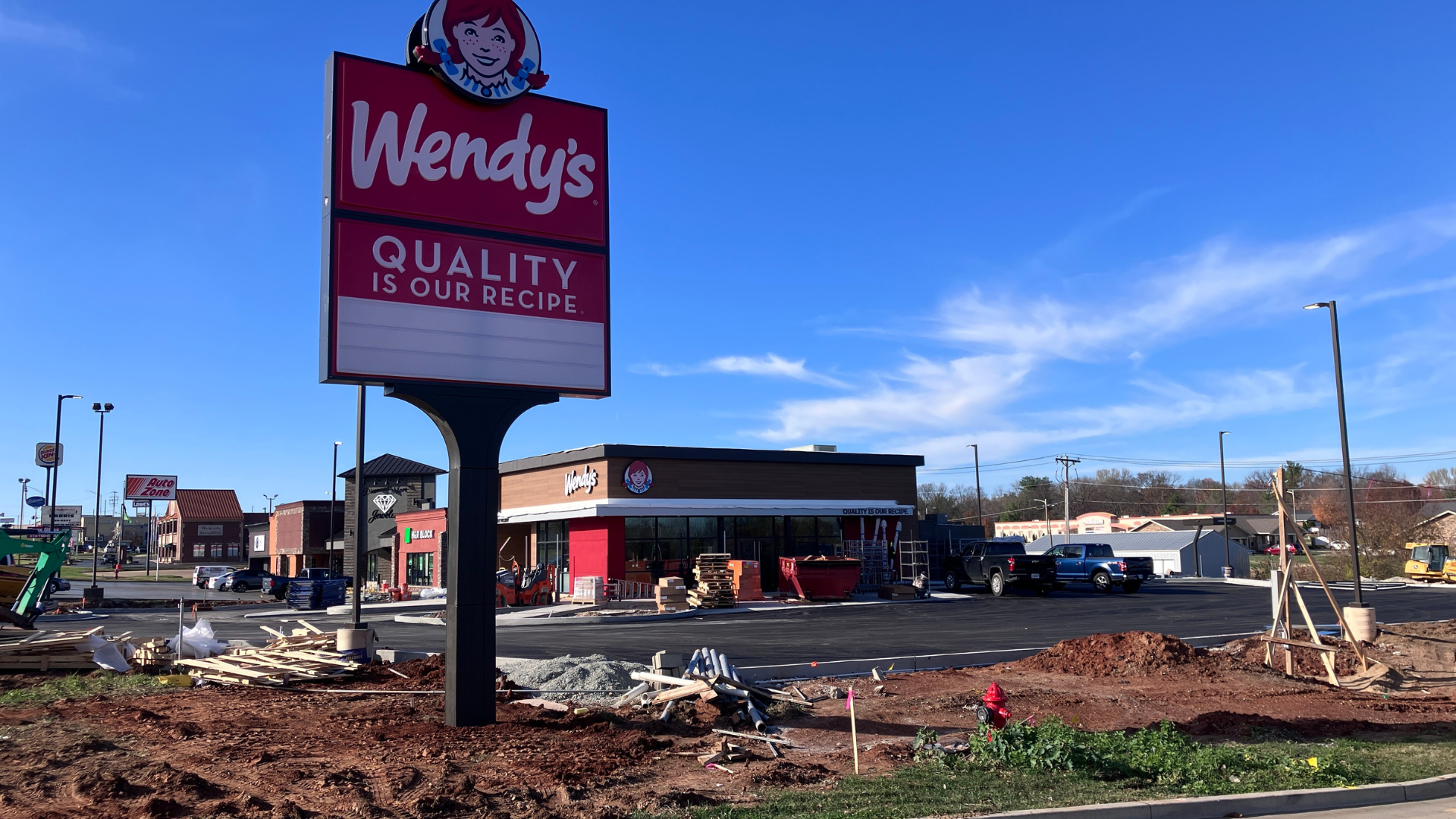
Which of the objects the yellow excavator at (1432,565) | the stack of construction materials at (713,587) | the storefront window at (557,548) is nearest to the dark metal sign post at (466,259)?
the stack of construction materials at (713,587)

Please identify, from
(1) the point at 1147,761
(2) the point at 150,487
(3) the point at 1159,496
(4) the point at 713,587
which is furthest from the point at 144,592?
(3) the point at 1159,496

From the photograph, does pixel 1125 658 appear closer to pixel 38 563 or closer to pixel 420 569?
pixel 38 563

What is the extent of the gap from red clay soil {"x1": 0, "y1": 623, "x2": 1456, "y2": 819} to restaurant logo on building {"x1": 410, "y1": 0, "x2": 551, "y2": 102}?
736cm

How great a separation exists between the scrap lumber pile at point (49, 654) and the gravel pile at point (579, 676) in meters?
8.34

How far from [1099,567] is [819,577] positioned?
12.2 metres

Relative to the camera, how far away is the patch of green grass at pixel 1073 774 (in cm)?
737

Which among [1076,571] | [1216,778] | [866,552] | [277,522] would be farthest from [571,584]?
[277,522]

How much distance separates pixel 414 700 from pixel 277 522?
74642mm

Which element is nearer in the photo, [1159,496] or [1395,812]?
[1395,812]

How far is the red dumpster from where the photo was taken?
35.1 metres

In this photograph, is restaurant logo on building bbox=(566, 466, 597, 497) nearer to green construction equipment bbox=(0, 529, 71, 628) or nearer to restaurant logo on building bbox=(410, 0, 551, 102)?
green construction equipment bbox=(0, 529, 71, 628)

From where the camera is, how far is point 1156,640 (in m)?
15.7

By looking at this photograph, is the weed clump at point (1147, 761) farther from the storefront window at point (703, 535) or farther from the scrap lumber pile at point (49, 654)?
the storefront window at point (703, 535)

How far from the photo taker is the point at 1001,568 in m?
36.8
